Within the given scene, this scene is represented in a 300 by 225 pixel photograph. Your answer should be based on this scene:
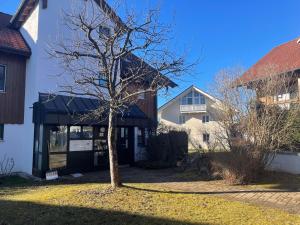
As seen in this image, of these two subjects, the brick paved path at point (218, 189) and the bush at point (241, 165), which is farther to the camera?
the bush at point (241, 165)

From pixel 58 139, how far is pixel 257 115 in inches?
356

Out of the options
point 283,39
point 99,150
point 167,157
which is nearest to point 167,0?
point 99,150

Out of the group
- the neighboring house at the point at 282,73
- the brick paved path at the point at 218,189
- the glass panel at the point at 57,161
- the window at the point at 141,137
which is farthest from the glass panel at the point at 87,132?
the neighboring house at the point at 282,73

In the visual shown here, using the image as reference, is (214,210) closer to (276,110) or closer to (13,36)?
(276,110)

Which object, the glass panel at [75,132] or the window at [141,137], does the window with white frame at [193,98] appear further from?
the glass panel at [75,132]

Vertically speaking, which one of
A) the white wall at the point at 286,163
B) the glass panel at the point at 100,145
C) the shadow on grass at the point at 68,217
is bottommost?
the shadow on grass at the point at 68,217

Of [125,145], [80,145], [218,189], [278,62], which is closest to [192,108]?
[278,62]

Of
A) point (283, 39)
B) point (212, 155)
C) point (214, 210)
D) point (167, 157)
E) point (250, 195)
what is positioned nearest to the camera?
point (214, 210)

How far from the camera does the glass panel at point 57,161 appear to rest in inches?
542

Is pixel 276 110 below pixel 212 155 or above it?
above

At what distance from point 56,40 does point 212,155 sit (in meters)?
9.24

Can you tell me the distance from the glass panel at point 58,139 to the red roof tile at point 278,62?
9.56 meters

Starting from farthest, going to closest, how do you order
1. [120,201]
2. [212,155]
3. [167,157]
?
[167,157] → [212,155] → [120,201]

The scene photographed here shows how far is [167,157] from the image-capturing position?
58.5 feet
